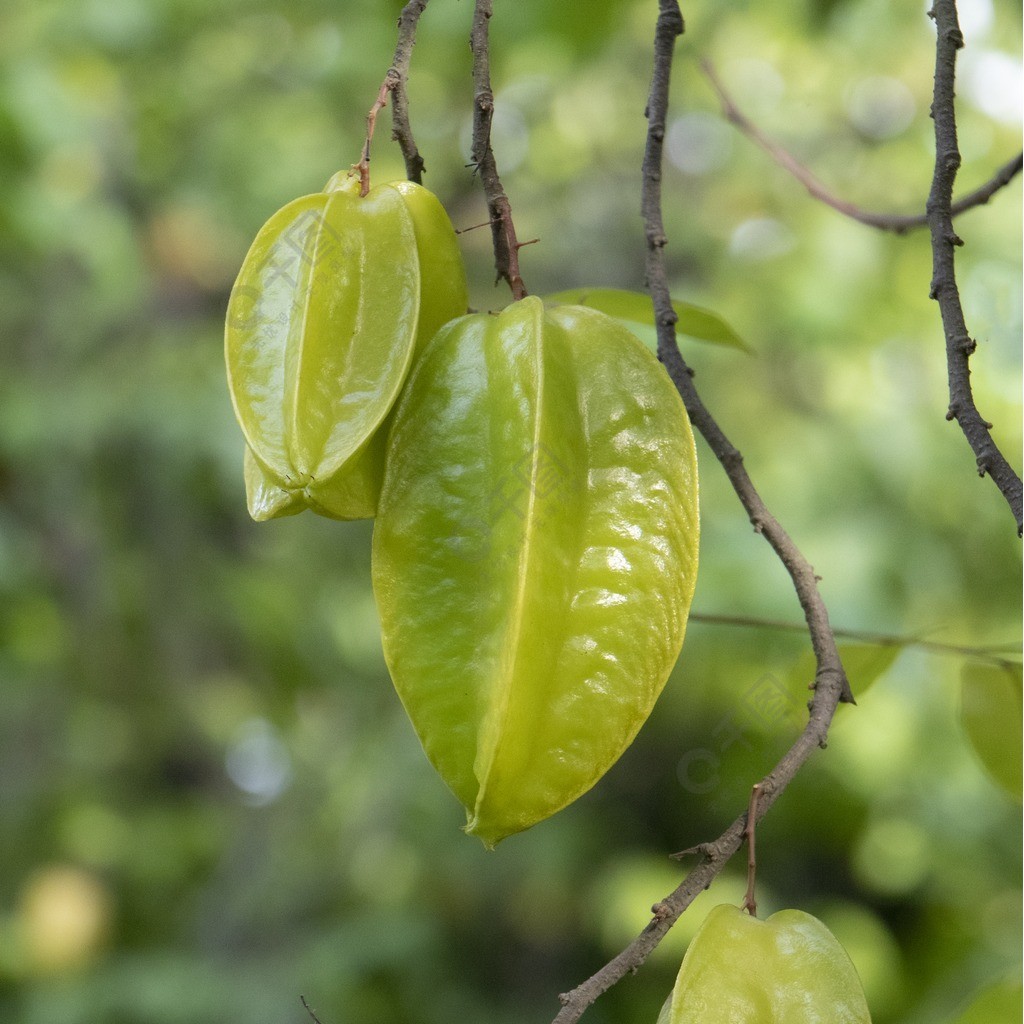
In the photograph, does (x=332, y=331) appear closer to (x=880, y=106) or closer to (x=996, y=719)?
(x=996, y=719)

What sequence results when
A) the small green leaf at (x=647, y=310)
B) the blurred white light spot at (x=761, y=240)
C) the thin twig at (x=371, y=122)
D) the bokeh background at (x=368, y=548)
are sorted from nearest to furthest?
the thin twig at (x=371, y=122)
the small green leaf at (x=647, y=310)
the bokeh background at (x=368, y=548)
the blurred white light spot at (x=761, y=240)

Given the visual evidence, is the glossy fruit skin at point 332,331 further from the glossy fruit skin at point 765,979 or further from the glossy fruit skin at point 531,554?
the glossy fruit skin at point 765,979

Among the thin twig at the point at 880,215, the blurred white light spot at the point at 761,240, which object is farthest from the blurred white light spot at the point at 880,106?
the thin twig at the point at 880,215

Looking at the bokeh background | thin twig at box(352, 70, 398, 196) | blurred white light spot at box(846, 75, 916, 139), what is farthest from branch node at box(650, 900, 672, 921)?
blurred white light spot at box(846, 75, 916, 139)

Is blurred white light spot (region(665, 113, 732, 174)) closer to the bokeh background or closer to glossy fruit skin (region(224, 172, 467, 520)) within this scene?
the bokeh background

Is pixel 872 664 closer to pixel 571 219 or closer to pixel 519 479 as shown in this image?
pixel 519 479
